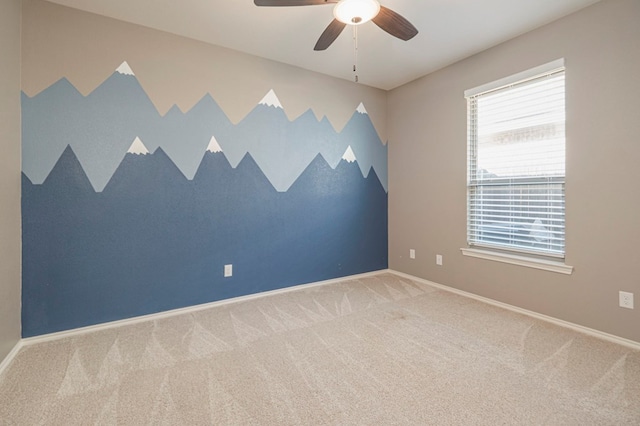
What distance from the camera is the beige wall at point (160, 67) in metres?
2.29

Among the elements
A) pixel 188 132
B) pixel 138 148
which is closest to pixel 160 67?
pixel 188 132

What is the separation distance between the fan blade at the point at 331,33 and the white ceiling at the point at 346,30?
0.34 metres

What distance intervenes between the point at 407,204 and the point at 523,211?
1423 mm

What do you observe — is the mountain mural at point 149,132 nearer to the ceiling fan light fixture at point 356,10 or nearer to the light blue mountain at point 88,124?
the light blue mountain at point 88,124

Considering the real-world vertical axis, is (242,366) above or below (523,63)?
below

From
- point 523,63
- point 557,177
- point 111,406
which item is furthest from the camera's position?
point 523,63

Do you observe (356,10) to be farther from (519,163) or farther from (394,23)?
(519,163)

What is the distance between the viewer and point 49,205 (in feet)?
7.63

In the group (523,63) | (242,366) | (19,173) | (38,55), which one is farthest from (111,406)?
(523,63)

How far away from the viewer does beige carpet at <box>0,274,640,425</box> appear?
4.94ft

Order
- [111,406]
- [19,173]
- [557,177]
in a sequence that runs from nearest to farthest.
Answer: [111,406], [19,173], [557,177]

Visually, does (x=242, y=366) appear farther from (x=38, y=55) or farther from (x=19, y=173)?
(x=38, y=55)

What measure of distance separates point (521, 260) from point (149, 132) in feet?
12.3

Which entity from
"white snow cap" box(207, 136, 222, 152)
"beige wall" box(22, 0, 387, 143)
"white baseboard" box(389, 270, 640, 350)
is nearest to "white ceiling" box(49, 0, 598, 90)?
"beige wall" box(22, 0, 387, 143)
